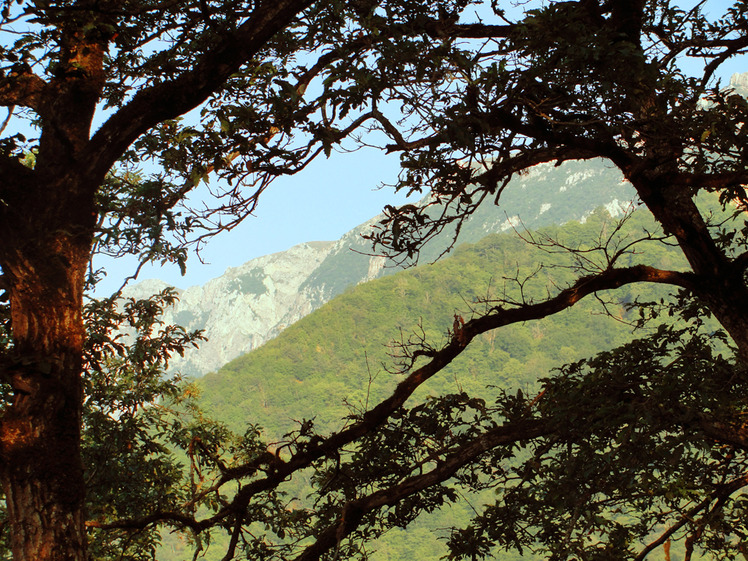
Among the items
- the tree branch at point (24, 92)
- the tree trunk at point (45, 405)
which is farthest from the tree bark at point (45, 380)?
the tree branch at point (24, 92)

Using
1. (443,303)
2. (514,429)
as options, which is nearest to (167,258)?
(514,429)

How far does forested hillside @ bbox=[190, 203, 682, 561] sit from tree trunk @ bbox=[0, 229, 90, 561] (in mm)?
76288

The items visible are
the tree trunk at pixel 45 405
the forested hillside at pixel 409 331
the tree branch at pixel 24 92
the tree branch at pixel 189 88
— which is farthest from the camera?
the forested hillside at pixel 409 331

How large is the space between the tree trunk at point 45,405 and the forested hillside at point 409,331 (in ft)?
250

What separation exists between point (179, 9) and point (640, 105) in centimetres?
302

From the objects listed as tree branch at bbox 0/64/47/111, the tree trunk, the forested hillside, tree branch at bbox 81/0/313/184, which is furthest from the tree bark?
the forested hillside

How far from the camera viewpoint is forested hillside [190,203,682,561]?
87.1 m

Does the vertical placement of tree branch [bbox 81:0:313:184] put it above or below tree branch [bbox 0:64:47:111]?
below

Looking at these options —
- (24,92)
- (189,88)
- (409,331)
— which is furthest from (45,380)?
(409,331)

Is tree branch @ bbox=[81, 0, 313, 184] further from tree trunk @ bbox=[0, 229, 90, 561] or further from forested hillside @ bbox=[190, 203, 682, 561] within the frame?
forested hillside @ bbox=[190, 203, 682, 561]

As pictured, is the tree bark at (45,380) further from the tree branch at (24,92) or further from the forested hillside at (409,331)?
the forested hillside at (409,331)

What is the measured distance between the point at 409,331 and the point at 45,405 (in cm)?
8834

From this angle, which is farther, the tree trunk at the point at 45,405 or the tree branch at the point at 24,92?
the tree branch at the point at 24,92

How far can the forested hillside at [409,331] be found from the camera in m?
87.1
